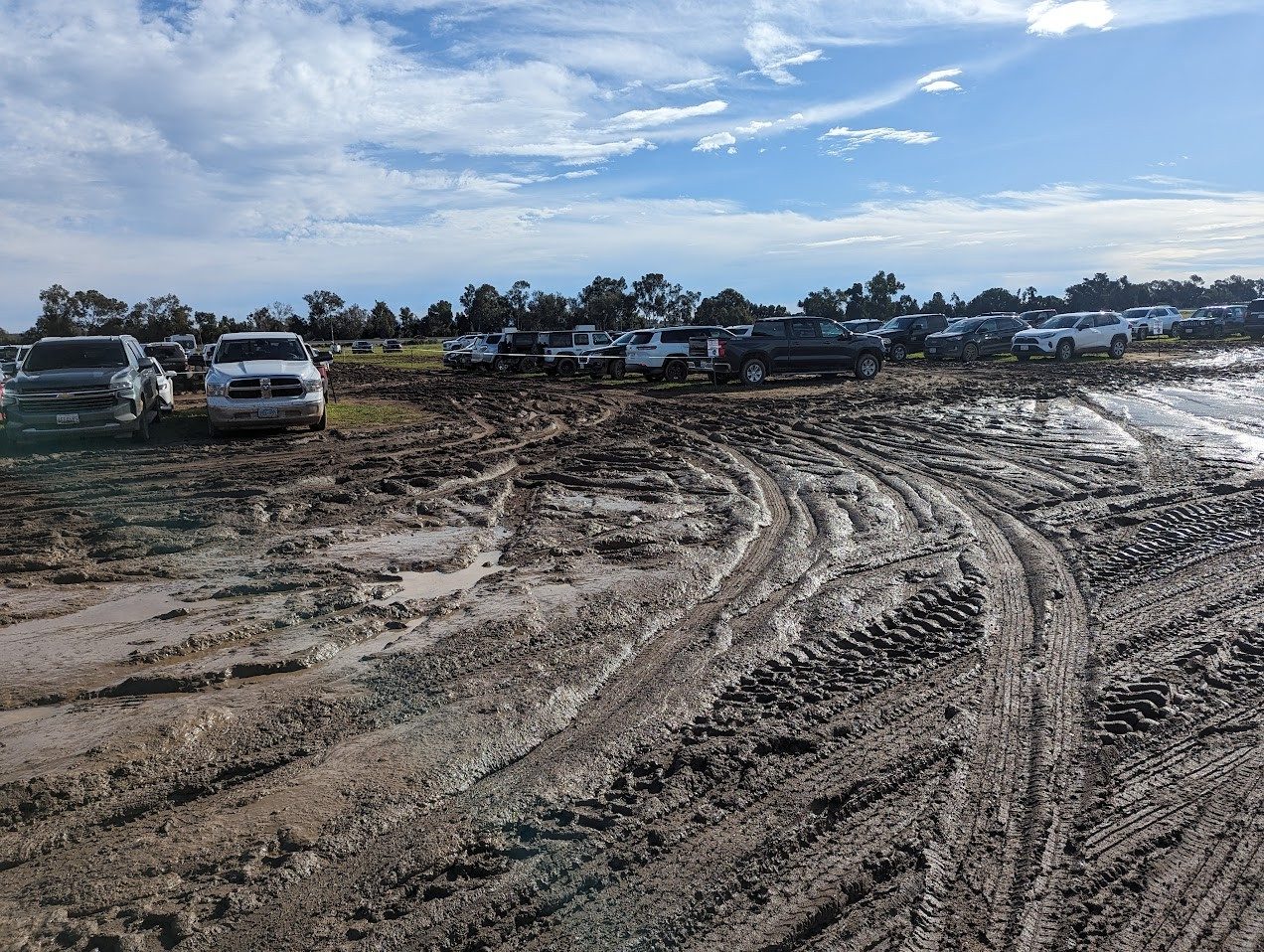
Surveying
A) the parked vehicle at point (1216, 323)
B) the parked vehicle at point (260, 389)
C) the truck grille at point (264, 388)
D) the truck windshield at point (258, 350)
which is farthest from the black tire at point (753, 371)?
the parked vehicle at point (1216, 323)

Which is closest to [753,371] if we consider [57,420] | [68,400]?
[68,400]

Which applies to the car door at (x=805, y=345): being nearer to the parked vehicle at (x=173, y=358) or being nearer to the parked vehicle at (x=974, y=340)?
the parked vehicle at (x=974, y=340)

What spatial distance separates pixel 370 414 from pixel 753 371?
11069mm

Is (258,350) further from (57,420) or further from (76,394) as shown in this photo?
(57,420)

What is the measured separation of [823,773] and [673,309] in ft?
362

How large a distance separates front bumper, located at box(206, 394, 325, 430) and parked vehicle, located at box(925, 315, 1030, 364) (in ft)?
81.2

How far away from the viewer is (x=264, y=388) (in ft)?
50.1

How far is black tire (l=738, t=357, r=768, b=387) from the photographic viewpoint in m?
25.8

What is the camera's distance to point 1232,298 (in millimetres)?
101938

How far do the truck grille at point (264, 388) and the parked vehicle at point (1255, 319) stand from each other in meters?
46.7

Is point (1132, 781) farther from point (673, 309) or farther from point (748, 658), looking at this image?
point (673, 309)

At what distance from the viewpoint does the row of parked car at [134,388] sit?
14.2 metres

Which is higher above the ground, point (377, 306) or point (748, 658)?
point (377, 306)

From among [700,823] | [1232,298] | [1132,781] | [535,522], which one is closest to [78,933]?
[700,823]
